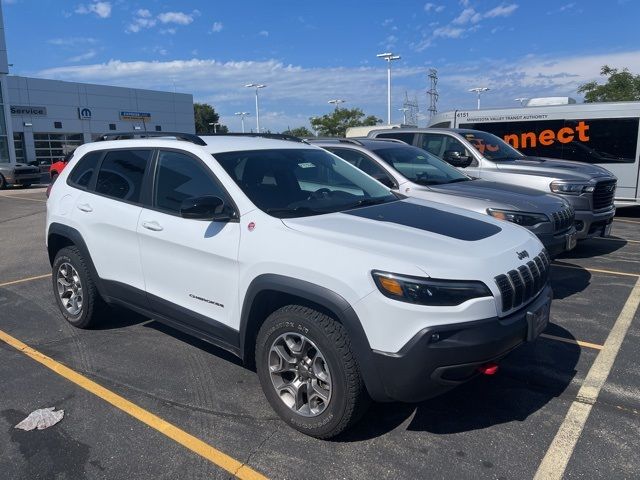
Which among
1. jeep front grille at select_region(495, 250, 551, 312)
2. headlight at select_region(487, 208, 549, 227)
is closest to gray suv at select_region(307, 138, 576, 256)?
headlight at select_region(487, 208, 549, 227)

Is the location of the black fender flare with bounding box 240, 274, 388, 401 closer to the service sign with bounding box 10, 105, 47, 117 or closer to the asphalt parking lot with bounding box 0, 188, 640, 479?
the asphalt parking lot with bounding box 0, 188, 640, 479

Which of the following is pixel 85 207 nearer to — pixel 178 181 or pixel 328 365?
pixel 178 181

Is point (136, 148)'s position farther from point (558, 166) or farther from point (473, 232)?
point (558, 166)

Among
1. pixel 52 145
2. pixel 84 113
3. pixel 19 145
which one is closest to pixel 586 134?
pixel 19 145

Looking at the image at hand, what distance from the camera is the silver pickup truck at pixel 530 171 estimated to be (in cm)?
792

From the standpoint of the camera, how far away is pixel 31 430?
131 inches

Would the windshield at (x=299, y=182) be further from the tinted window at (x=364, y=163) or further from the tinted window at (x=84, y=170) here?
the tinted window at (x=364, y=163)

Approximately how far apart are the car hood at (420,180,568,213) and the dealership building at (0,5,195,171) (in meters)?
34.0

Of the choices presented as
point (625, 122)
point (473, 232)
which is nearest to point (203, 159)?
point (473, 232)

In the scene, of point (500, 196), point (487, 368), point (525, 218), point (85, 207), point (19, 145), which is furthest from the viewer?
point (19, 145)

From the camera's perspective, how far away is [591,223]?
7.84 m

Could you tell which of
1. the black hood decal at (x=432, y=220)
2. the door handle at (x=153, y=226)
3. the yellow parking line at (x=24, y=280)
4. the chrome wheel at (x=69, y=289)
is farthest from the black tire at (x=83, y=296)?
the black hood decal at (x=432, y=220)

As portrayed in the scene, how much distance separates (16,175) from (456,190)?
76.8ft

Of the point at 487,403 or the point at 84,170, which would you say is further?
the point at 84,170
